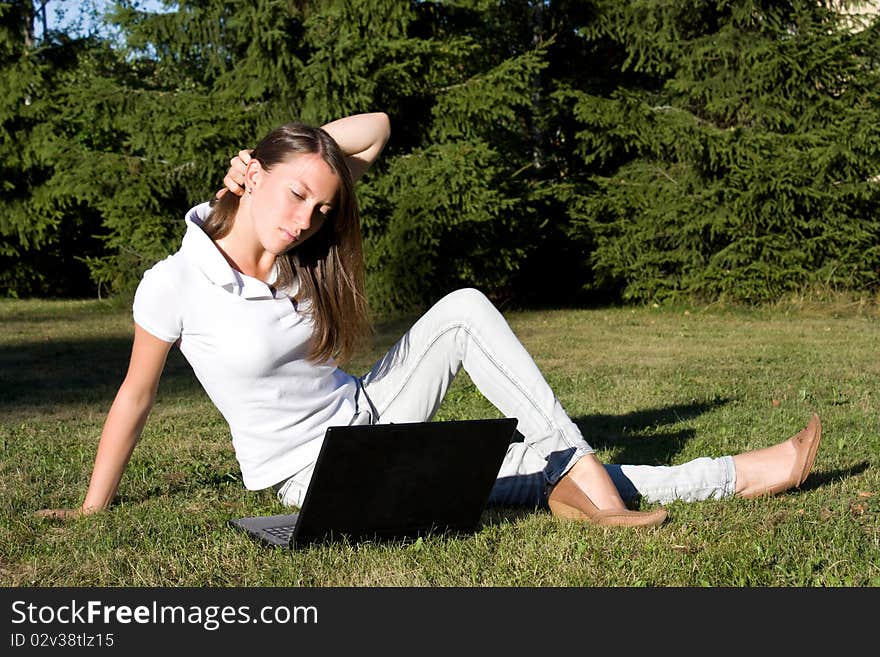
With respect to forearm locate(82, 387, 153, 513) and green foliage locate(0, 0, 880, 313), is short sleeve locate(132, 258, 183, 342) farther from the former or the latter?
green foliage locate(0, 0, 880, 313)

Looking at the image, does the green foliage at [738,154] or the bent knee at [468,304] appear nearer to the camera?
the bent knee at [468,304]

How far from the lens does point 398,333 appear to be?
11.6m

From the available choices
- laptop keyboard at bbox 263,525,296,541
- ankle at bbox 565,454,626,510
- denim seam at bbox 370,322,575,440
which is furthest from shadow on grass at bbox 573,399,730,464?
laptop keyboard at bbox 263,525,296,541

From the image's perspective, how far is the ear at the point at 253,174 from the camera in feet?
11.3

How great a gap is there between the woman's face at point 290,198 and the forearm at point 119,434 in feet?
2.20

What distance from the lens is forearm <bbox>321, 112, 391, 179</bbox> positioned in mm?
4102

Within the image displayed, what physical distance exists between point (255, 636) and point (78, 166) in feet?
40.1

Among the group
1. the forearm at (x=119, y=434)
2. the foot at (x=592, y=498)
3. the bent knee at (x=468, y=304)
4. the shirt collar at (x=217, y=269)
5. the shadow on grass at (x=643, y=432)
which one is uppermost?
the shirt collar at (x=217, y=269)

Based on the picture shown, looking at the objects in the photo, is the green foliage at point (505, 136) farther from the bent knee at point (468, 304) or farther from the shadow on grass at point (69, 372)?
the bent knee at point (468, 304)

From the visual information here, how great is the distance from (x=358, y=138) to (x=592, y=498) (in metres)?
1.66

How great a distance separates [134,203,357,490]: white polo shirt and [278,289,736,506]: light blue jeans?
5.5 inches

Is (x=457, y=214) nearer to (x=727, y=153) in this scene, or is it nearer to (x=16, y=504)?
(x=727, y=153)

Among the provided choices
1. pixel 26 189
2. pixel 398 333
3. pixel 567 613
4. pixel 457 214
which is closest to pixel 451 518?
pixel 567 613

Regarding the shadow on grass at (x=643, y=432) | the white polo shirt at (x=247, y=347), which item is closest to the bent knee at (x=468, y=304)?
the white polo shirt at (x=247, y=347)
